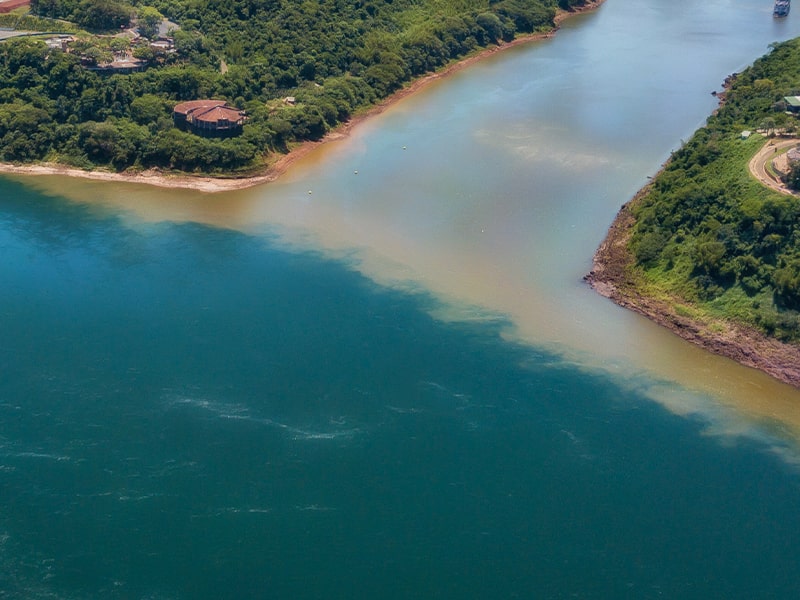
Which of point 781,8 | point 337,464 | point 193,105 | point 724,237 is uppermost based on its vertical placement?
point 781,8

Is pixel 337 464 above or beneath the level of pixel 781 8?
beneath

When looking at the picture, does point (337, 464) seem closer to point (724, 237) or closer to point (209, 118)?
point (724, 237)

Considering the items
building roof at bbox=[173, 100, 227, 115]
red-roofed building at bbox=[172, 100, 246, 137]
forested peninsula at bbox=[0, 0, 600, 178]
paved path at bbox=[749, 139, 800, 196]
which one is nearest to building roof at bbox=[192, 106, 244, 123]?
red-roofed building at bbox=[172, 100, 246, 137]

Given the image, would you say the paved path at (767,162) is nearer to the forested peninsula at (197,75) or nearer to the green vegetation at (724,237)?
the green vegetation at (724,237)

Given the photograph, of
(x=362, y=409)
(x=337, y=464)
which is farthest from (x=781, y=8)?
(x=337, y=464)

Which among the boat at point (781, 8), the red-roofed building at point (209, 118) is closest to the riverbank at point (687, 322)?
the red-roofed building at point (209, 118)

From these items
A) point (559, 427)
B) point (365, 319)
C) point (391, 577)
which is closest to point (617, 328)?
point (559, 427)

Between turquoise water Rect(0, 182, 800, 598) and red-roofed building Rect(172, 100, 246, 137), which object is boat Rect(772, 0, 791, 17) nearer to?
red-roofed building Rect(172, 100, 246, 137)
